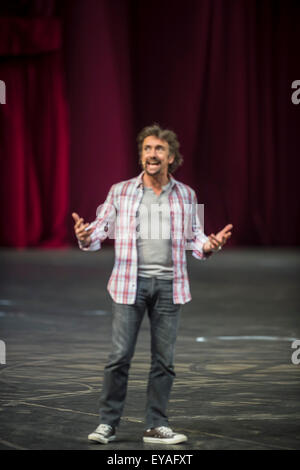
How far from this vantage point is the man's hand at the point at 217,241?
13.6 feet

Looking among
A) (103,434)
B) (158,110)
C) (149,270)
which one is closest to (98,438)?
(103,434)

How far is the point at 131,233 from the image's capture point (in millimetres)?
4195

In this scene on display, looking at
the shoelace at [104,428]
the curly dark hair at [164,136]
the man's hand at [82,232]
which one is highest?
the curly dark hair at [164,136]

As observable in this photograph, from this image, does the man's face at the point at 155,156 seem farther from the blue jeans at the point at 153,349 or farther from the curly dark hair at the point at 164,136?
the blue jeans at the point at 153,349

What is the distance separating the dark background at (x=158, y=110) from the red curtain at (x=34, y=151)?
18 millimetres

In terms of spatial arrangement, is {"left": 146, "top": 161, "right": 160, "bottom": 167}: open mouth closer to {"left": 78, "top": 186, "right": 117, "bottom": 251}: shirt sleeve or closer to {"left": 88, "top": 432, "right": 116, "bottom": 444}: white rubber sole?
{"left": 78, "top": 186, "right": 117, "bottom": 251}: shirt sleeve

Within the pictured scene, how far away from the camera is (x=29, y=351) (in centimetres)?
659

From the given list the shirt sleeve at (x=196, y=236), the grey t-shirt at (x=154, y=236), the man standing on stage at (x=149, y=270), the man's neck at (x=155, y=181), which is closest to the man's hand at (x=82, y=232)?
the man standing on stage at (x=149, y=270)

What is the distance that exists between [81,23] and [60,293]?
8117 mm

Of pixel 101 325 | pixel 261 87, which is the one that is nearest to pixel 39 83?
pixel 261 87

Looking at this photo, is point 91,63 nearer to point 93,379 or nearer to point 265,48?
point 265,48

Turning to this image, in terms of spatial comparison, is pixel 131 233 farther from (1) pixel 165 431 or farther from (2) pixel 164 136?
(1) pixel 165 431

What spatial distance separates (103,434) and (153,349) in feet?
1.42

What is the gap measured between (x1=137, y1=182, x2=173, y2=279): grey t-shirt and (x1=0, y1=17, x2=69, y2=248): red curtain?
1294 centimetres
